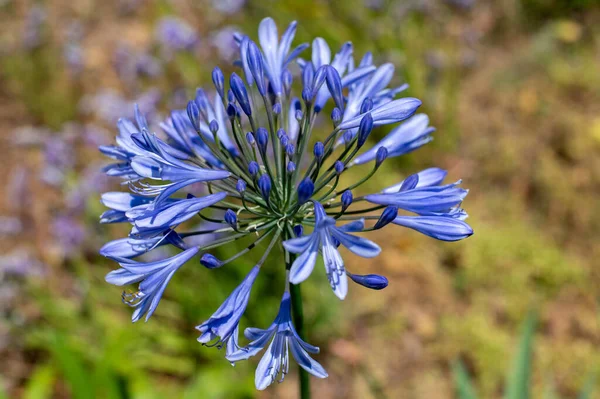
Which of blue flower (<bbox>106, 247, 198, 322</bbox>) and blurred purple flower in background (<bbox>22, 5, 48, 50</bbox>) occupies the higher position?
blurred purple flower in background (<bbox>22, 5, 48, 50</bbox>)

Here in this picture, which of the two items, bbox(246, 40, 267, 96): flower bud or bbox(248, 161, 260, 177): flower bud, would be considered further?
bbox(246, 40, 267, 96): flower bud

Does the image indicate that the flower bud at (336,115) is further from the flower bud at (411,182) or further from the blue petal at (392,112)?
the flower bud at (411,182)

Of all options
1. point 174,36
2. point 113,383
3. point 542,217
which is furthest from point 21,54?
point 542,217

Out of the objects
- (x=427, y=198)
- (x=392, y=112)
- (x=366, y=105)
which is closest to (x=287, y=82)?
(x=366, y=105)

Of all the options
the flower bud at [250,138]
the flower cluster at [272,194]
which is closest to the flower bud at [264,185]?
the flower cluster at [272,194]

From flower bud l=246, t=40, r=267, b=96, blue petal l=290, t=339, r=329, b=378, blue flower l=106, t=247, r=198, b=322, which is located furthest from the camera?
flower bud l=246, t=40, r=267, b=96

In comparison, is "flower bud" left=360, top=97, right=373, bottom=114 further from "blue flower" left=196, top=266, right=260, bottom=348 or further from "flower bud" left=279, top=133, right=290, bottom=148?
"blue flower" left=196, top=266, right=260, bottom=348

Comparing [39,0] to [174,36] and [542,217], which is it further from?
[542,217]

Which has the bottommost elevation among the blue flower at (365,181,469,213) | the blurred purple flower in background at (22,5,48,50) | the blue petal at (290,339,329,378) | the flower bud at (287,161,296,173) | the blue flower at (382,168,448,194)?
the blue petal at (290,339,329,378)

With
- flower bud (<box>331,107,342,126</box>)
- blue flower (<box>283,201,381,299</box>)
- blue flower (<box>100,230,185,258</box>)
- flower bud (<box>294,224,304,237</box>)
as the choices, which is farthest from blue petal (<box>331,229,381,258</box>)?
blue flower (<box>100,230,185,258</box>)
